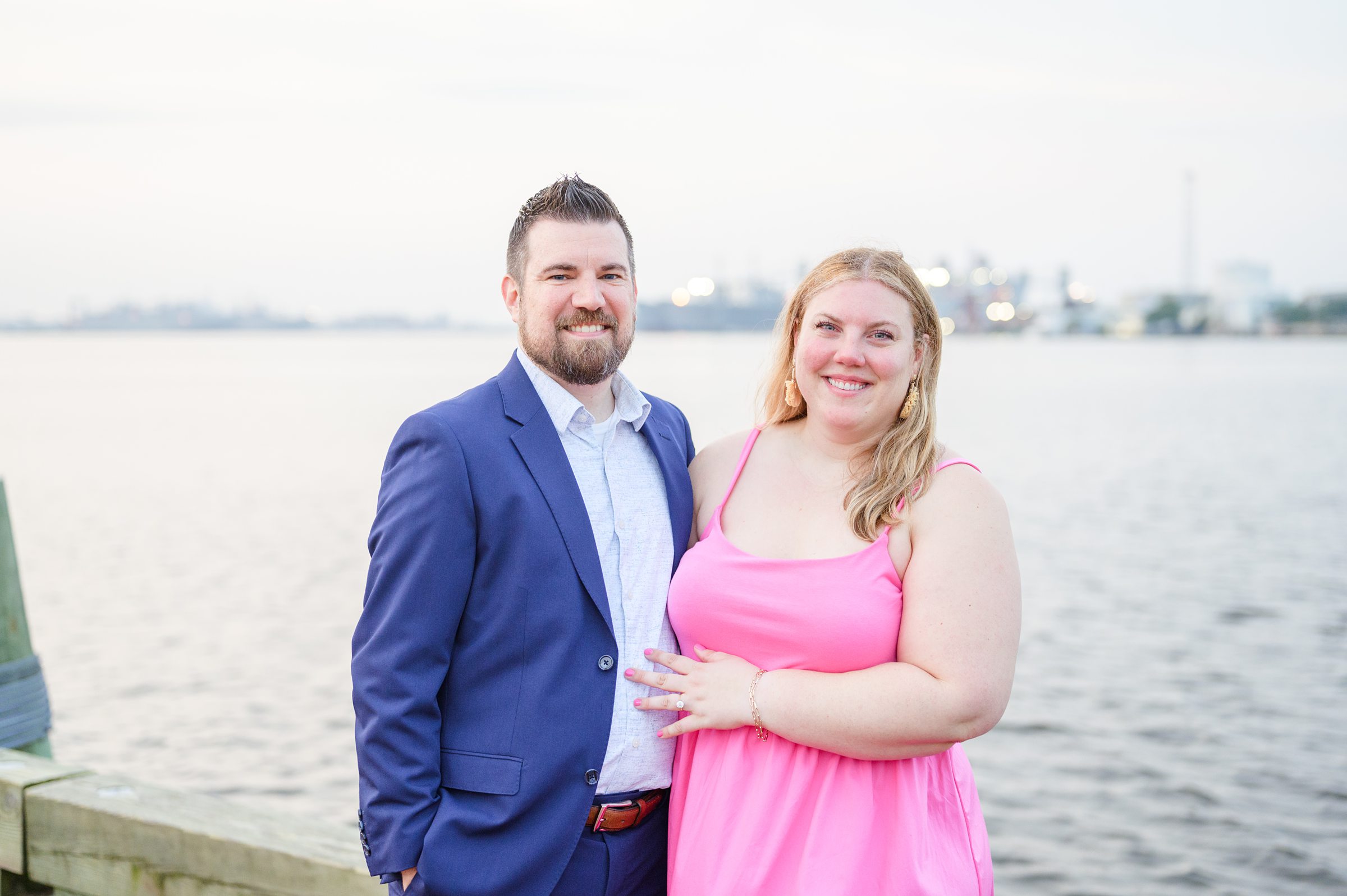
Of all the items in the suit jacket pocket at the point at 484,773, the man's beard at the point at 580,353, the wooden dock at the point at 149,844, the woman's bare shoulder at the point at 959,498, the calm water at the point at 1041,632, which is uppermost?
the man's beard at the point at 580,353

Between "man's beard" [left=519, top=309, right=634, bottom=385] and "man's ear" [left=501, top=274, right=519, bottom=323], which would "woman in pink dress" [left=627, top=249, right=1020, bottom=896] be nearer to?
"man's beard" [left=519, top=309, right=634, bottom=385]

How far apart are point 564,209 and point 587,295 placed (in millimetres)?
212

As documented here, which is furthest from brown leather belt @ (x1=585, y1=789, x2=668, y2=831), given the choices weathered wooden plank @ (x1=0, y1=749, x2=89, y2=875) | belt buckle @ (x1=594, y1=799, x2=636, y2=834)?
weathered wooden plank @ (x1=0, y1=749, x2=89, y2=875)

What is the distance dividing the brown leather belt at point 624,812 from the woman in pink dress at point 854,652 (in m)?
0.05

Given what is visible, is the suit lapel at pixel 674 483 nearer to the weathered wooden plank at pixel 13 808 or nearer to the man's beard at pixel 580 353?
the man's beard at pixel 580 353

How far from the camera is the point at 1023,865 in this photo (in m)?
6.59

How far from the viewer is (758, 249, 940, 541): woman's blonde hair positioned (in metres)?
2.38

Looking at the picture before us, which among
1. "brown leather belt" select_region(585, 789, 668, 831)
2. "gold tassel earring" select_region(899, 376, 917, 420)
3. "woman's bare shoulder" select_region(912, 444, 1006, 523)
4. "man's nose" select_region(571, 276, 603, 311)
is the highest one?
"man's nose" select_region(571, 276, 603, 311)

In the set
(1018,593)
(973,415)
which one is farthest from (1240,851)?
(973,415)

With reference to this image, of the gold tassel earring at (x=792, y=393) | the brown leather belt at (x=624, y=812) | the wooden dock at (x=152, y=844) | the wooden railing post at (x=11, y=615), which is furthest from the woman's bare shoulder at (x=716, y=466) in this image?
the wooden railing post at (x=11, y=615)

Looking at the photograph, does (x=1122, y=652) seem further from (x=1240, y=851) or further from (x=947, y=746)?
(x=947, y=746)

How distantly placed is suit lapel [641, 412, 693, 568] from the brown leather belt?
0.53 meters

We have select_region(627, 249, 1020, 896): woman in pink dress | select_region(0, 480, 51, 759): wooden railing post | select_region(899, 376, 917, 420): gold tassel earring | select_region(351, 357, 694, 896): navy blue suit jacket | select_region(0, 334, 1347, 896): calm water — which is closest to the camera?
select_region(351, 357, 694, 896): navy blue suit jacket

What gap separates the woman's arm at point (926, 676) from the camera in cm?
220
